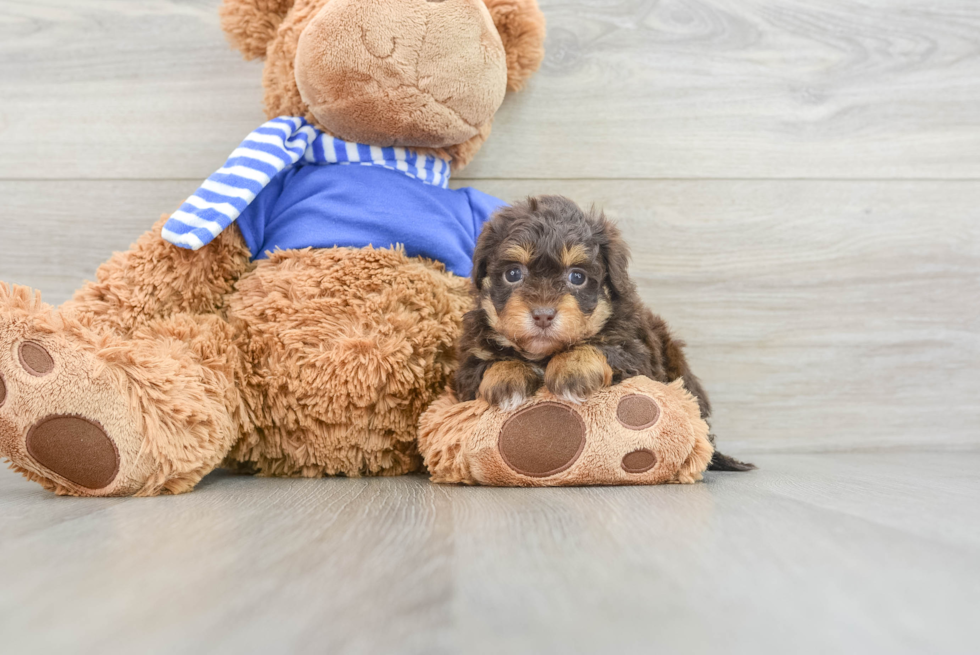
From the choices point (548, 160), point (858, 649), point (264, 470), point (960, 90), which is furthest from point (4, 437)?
point (960, 90)

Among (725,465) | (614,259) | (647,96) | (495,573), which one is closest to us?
(495,573)

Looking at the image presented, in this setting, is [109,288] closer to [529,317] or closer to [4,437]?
[4,437]

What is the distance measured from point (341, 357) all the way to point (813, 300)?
1133 millimetres

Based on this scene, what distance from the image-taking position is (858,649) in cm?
44

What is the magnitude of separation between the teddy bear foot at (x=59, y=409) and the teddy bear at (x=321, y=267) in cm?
4

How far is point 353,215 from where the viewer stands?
49.9 inches

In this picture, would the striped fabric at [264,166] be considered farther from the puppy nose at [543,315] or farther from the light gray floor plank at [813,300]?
the puppy nose at [543,315]

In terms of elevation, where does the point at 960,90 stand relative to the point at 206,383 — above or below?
above

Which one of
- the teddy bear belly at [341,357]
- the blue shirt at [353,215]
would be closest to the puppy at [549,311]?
the teddy bear belly at [341,357]

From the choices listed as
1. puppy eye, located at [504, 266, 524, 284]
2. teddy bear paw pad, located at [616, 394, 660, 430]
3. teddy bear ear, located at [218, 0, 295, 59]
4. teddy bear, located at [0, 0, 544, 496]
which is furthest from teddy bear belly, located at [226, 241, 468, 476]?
teddy bear ear, located at [218, 0, 295, 59]

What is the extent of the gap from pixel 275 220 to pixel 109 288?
0.31 metres

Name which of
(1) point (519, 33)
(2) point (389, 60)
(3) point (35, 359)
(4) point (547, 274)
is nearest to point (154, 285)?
(3) point (35, 359)

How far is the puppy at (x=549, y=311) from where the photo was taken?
3.30ft

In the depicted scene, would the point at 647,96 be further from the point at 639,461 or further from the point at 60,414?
the point at 60,414
